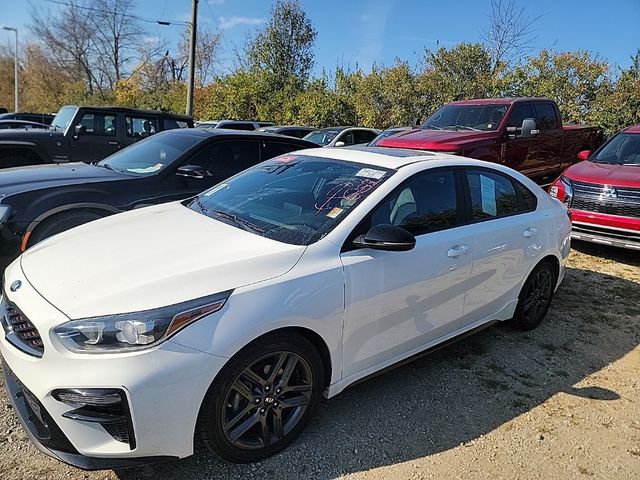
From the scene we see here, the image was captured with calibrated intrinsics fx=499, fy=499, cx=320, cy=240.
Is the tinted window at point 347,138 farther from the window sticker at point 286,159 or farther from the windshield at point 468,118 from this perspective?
the window sticker at point 286,159

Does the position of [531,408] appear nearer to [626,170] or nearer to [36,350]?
[36,350]

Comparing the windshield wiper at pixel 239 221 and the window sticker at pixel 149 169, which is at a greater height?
the window sticker at pixel 149 169

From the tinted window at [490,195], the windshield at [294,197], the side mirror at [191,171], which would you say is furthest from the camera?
the side mirror at [191,171]

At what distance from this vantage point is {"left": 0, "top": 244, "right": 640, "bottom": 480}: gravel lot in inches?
102

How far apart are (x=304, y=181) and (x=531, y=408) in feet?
6.99

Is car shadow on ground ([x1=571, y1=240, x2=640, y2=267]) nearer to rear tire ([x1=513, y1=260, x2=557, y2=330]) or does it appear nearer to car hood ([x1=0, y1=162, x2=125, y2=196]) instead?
rear tire ([x1=513, y1=260, x2=557, y2=330])

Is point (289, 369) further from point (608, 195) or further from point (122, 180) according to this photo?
point (608, 195)

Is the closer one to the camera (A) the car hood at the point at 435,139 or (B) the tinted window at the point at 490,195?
(B) the tinted window at the point at 490,195

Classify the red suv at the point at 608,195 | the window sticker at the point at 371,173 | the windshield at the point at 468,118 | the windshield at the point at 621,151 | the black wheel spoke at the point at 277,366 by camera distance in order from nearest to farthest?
the black wheel spoke at the point at 277,366, the window sticker at the point at 371,173, the red suv at the point at 608,195, the windshield at the point at 621,151, the windshield at the point at 468,118

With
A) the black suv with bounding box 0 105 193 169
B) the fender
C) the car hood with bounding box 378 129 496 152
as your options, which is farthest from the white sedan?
the black suv with bounding box 0 105 193 169

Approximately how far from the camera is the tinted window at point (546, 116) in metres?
9.23

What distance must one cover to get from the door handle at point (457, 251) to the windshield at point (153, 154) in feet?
10.9

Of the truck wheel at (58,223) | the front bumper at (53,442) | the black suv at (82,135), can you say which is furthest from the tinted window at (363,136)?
the front bumper at (53,442)

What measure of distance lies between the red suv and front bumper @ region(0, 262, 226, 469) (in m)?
5.82
